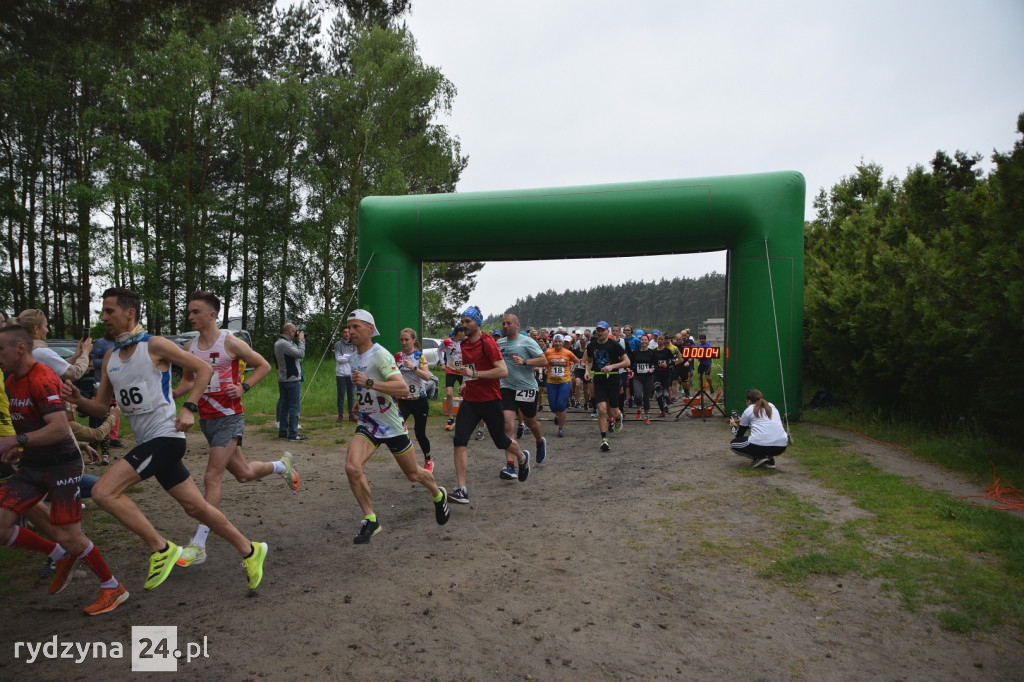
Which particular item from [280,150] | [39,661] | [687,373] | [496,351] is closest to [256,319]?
[280,150]

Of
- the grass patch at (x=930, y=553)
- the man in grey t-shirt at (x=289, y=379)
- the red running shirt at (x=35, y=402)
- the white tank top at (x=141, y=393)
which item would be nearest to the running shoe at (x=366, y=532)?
the white tank top at (x=141, y=393)

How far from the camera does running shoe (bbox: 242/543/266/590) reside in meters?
4.62

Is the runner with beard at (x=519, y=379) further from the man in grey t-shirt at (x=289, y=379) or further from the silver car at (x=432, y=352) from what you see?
the silver car at (x=432, y=352)

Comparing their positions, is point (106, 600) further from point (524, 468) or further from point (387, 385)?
point (524, 468)

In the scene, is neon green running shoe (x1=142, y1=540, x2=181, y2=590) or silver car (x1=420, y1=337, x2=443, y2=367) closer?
neon green running shoe (x1=142, y1=540, x2=181, y2=590)

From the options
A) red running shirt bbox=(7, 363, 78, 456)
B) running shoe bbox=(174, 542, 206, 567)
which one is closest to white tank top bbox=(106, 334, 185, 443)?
red running shirt bbox=(7, 363, 78, 456)

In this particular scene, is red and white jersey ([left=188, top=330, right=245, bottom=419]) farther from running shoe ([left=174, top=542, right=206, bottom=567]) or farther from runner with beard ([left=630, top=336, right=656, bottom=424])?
runner with beard ([left=630, top=336, right=656, bottom=424])

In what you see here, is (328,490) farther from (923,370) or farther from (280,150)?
(280,150)

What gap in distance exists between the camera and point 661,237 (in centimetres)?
1311

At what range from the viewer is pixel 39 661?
367cm

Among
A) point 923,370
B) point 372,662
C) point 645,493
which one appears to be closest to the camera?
point 372,662

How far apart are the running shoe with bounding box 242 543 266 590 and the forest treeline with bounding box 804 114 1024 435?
7757mm

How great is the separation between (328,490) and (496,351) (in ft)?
9.27

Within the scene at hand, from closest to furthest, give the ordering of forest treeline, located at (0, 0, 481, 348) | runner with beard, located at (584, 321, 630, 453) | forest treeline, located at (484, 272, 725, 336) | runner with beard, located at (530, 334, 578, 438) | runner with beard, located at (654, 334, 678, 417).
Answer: runner with beard, located at (584, 321, 630, 453)
runner with beard, located at (530, 334, 578, 438)
runner with beard, located at (654, 334, 678, 417)
forest treeline, located at (484, 272, 725, 336)
forest treeline, located at (0, 0, 481, 348)
